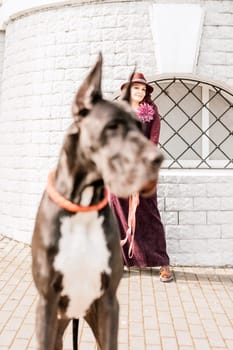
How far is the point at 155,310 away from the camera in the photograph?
3.88 metres

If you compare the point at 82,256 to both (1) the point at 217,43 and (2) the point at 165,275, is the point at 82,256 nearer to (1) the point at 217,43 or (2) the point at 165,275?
(2) the point at 165,275

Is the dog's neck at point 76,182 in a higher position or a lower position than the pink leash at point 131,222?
higher

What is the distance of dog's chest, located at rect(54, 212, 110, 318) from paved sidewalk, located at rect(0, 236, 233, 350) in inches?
60.0

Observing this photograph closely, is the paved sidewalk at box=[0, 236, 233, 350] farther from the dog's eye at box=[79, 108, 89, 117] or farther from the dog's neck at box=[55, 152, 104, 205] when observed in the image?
the dog's eye at box=[79, 108, 89, 117]

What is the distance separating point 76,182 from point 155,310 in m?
2.47

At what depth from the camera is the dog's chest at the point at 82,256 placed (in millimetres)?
1747

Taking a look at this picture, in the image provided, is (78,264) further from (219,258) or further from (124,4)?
(124,4)

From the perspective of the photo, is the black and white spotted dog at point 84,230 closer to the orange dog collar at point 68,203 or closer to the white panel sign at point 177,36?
the orange dog collar at point 68,203

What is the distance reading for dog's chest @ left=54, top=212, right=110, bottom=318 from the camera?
5.73ft

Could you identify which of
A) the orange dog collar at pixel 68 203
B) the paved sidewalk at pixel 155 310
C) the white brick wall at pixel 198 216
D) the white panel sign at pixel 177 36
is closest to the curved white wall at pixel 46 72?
the white panel sign at pixel 177 36

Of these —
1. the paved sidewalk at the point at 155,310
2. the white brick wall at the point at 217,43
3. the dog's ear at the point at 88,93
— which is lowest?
the paved sidewalk at the point at 155,310

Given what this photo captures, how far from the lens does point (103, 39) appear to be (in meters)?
5.34

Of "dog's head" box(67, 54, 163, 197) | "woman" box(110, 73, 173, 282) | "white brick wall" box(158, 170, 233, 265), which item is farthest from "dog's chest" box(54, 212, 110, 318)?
"white brick wall" box(158, 170, 233, 265)

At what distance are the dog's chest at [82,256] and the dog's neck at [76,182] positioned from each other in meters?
0.07
